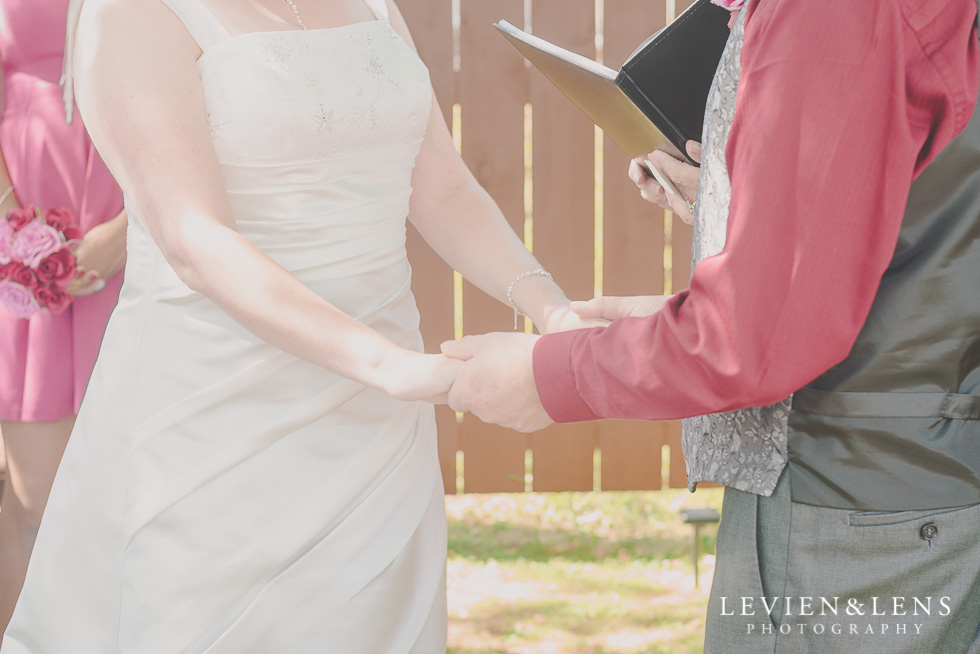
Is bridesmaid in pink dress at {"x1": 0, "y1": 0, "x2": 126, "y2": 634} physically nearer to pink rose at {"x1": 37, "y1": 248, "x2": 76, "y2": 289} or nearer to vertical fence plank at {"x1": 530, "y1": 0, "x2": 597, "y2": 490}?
pink rose at {"x1": 37, "y1": 248, "x2": 76, "y2": 289}

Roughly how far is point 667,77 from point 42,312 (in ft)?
6.68

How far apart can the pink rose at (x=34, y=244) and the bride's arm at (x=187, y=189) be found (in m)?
1.22

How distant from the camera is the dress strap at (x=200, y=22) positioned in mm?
1610

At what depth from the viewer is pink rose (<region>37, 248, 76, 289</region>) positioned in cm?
269

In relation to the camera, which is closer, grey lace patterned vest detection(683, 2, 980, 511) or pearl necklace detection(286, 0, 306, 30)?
grey lace patterned vest detection(683, 2, 980, 511)

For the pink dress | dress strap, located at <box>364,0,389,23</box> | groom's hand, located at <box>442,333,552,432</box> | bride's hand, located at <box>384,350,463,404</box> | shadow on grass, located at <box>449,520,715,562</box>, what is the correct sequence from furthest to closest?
shadow on grass, located at <box>449,520,715,562</box>, the pink dress, dress strap, located at <box>364,0,389,23</box>, bride's hand, located at <box>384,350,463,404</box>, groom's hand, located at <box>442,333,552,432</box>

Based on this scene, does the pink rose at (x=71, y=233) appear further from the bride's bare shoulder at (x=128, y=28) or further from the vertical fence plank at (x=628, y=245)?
the vertical fence plank at (x=628, y=245)

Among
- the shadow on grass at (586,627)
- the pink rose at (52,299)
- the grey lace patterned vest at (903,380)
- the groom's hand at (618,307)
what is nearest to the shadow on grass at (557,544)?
the shadow on grass at (586,627)

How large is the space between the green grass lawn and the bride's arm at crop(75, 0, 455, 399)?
2.08 m

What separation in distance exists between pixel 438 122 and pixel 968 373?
4.01 feet

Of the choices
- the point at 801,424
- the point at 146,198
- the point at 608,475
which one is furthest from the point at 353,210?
the point at 608,475

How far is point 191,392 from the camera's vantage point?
1743 millimetres

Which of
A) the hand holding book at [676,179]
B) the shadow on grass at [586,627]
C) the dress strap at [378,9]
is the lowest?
the shadow on grass at [586,627]

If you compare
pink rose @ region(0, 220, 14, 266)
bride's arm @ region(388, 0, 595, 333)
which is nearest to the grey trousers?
bride's arm @ region(388, 0, 595, 333)
